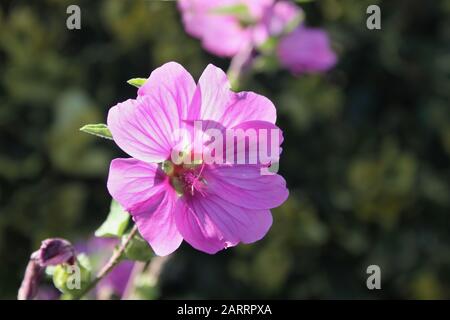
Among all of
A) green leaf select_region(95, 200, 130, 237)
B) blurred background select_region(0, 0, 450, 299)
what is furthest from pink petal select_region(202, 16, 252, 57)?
green leaf select_region(95, 200, 130, 237)

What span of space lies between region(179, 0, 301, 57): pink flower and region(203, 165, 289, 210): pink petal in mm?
470

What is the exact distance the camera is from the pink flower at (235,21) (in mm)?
1139

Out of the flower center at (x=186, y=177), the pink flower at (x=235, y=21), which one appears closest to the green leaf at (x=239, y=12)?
the pink flower at (x=235, y=21)

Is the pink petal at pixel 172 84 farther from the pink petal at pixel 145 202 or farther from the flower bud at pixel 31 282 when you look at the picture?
the flower bud at pixel 31 282

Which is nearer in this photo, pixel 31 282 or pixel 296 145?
pixel 31 282

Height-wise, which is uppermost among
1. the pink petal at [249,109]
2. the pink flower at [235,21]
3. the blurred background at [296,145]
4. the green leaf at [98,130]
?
the pink flower at [235,21]

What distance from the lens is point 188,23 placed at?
120 cm

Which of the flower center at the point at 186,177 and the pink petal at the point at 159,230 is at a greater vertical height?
the flower center at the point at 186,177

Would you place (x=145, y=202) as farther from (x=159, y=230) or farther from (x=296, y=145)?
(x=296, y=145)

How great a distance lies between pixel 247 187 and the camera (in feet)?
2.13

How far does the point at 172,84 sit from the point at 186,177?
0.09m

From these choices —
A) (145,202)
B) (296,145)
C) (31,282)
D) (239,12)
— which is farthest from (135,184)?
(296,145)

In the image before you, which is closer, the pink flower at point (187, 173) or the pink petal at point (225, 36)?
the pink flower at point (187, 173)
